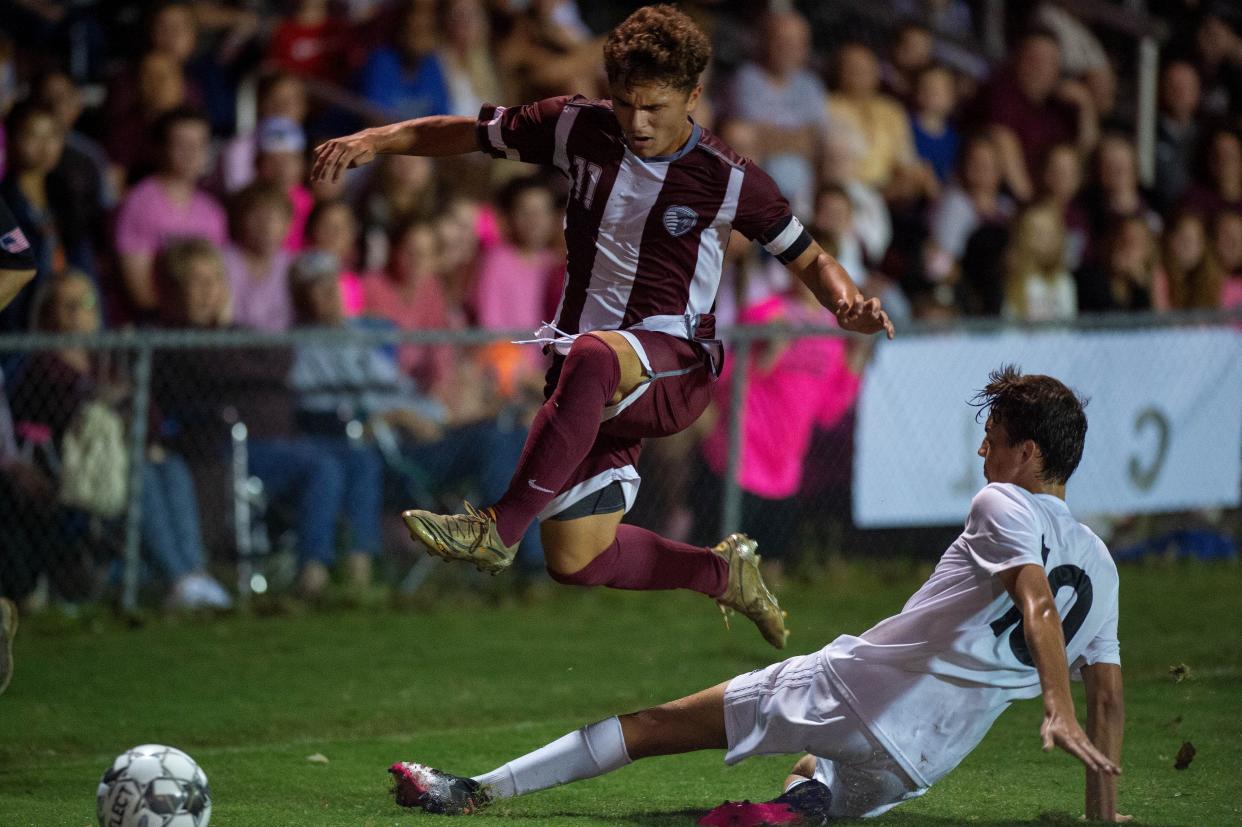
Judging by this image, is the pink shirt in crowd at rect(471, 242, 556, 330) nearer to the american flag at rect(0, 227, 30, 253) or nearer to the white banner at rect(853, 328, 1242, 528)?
the white banner at rect(853, 328, 1242, 528)

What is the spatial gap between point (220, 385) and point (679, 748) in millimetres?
4708

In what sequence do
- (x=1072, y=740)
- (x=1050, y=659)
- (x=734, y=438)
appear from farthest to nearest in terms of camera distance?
(x=734, y=438)
(x=1050, y=659)
(x=1072, y=740)

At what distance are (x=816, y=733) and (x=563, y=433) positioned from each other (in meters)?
1.25

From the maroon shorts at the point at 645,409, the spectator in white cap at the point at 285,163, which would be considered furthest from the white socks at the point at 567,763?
the spectator in white cap at the point at 285,163

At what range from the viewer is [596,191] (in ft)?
18.5

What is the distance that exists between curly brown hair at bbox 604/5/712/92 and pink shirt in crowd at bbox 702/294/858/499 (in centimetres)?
471

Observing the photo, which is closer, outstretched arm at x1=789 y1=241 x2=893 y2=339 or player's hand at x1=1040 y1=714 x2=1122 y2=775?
player's hand at x1=1040 y1=714 x2=1122 y2=775

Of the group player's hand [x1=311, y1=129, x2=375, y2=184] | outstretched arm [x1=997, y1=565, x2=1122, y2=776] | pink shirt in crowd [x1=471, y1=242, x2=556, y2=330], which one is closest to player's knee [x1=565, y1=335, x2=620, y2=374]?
player's hand [x1=311, y1=129, x2=375, y2=184]

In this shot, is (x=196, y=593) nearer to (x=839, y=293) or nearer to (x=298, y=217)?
(x=298, y=217)

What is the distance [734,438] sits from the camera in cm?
998

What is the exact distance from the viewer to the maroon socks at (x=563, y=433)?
539 centimetres

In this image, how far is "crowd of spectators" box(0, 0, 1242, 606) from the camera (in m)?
9.09

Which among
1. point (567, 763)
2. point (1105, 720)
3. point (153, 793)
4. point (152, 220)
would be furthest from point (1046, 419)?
point (152, 220)

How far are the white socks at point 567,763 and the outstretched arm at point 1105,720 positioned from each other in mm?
1331
